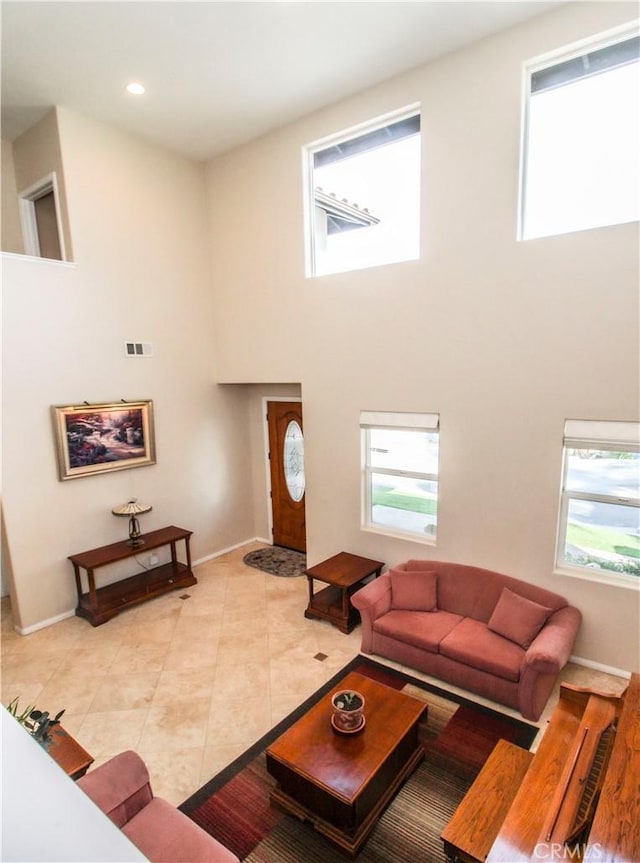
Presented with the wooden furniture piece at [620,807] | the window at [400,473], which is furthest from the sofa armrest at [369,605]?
the wooden furniture piece at [620,807]

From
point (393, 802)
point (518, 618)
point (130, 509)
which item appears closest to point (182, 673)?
point (130, 509)

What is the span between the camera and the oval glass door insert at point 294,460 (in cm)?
654

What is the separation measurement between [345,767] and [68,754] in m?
1.50

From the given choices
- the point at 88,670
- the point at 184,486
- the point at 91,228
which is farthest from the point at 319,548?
the point at 91,228

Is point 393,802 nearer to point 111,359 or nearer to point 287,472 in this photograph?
point 287,472

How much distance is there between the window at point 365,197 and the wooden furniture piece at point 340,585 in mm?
3249

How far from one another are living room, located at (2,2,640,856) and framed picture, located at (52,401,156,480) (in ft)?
0.41

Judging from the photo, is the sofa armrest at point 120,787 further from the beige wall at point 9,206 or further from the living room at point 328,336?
the beige wall at point 9,206

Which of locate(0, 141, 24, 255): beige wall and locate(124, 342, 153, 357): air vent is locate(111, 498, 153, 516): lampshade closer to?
→ locate(124, 342, 153, 357): air vent

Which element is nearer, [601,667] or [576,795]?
[576,795]

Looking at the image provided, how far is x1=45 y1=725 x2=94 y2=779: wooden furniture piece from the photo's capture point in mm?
2314

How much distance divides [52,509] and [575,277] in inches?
216

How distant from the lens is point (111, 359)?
5.30 meters

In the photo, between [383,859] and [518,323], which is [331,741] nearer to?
[383,859]
